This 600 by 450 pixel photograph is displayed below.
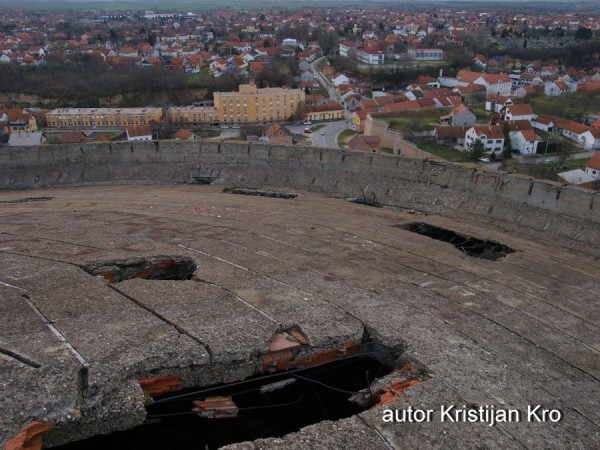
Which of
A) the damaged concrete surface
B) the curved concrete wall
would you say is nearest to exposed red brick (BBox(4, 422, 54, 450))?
the damaged concrete surface

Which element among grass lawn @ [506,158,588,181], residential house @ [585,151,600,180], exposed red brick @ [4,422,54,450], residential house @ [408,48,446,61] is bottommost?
grass lawn @ [506,158,588,181]

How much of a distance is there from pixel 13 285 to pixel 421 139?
40.0 metres

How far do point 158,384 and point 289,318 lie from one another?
2.08 m

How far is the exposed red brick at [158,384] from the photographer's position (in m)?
6.20

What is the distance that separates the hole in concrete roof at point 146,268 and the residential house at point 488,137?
35820 millimetres

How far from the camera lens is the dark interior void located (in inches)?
234

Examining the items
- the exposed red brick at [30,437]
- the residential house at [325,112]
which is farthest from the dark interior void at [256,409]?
the residential house at [325,112]

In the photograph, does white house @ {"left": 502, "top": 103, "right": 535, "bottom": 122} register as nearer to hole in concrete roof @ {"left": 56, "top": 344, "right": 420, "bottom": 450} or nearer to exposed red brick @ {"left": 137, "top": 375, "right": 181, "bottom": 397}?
hole in concrete roof @ {"left": 56, "top": 344, "right": 420, "bottom": 450}

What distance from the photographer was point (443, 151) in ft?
141

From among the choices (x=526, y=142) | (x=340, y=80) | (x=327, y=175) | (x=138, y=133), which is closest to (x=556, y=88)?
(x=526, y=142)

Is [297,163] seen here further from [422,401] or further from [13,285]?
[422,401]

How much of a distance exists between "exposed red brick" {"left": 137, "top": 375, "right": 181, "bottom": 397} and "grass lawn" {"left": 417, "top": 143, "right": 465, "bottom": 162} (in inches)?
1437

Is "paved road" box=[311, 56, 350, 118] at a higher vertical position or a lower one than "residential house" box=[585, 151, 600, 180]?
higher

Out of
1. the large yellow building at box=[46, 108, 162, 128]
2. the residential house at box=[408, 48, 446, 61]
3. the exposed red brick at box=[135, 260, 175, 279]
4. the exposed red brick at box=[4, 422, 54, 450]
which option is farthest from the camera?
the residential house at box=[408, 48, 446, 61]
